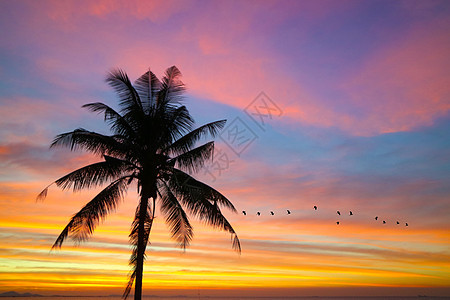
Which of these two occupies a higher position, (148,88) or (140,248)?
(148,88)

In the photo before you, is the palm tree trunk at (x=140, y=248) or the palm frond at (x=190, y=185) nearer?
the palm tree trunk at (x=140, y=248)

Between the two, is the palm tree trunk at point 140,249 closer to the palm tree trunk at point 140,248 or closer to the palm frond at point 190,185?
the palm tree trunk at point 140,248

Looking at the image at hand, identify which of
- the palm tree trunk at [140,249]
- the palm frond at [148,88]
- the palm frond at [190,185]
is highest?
the palm frond at [148,88]

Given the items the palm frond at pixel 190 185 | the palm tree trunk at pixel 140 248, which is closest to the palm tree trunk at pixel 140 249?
the palm tree trunk at pixel 140 248

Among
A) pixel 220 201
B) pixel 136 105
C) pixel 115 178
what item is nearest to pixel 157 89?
pixel 136 105

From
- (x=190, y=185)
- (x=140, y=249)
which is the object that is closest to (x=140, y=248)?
(x=140, y=249)

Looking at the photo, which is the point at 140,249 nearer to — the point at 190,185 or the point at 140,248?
the point at 140,248

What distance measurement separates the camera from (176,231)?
20.6 m

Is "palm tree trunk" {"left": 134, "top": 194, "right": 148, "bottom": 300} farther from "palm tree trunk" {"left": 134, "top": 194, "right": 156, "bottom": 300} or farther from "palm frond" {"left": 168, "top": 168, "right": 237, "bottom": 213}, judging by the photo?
"palm frond" {"left": 168, "top": 168, "right": 237, "bottom": 213}

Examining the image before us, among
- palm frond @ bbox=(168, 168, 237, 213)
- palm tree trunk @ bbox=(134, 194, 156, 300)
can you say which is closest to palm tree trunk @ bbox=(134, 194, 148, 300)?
palm tree trunk @ bbox=(134, 194, 156, 300)

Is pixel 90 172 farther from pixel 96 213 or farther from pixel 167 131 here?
pixel 167 131

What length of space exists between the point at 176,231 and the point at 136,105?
675 centimetres

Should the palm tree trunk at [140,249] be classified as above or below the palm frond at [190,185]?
below

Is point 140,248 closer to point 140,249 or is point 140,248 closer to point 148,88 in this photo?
point 140,249
